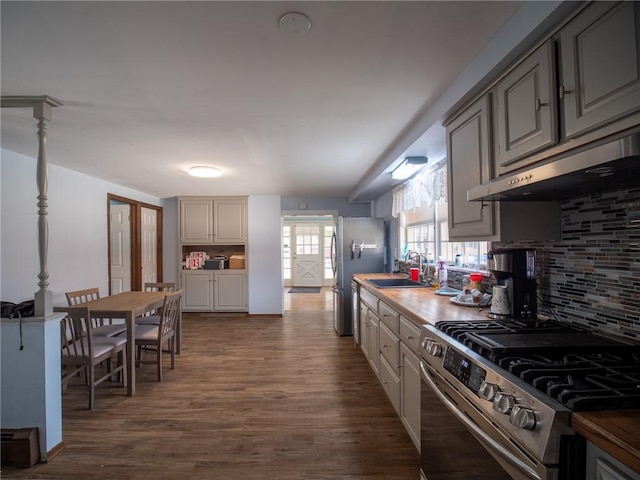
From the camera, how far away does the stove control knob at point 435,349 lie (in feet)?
4.51

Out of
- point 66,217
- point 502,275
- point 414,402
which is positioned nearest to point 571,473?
point 502,275

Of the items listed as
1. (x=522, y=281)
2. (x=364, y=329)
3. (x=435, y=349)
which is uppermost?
(x=522, y=281)

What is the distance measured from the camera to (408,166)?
2.94 m

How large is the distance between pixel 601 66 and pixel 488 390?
1049 mm

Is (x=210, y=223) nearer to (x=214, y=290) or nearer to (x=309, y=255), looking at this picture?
(x=214, y=290)

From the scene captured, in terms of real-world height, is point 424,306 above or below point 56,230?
below

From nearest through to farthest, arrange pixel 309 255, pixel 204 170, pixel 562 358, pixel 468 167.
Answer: pixel 562 358
pixel 468 167
pixel 204 170
pixel 309 255

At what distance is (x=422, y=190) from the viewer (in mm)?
3170

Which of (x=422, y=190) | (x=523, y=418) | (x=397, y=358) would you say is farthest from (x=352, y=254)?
(x=523, y=418)

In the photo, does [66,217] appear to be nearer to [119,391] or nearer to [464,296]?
[119,391]

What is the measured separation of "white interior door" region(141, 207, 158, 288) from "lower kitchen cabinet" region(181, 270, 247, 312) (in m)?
0.54

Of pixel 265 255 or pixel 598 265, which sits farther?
pixel 265 255

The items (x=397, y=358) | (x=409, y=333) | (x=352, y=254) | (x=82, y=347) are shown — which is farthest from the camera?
(x=352, y=254)

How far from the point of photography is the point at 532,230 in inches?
60.1
